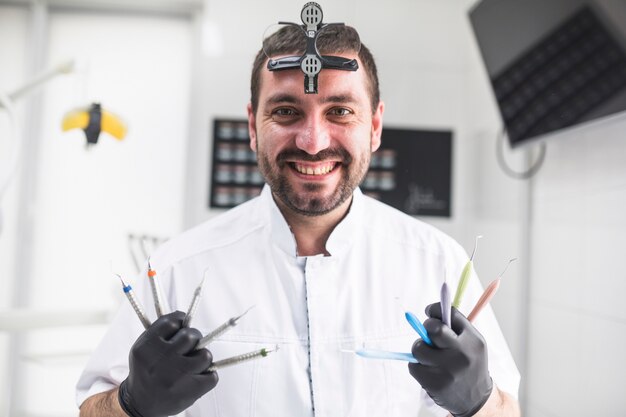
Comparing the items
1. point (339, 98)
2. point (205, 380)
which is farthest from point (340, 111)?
point (205, 380)

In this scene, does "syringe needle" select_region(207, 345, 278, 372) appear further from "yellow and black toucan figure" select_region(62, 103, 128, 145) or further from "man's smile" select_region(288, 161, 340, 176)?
"yellow and black toucan figure" select_region(62, 103, 128, 145)

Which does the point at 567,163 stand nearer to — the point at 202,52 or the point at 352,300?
the point at 352,300

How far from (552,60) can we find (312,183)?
72 cm

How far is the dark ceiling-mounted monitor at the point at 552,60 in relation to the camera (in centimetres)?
102

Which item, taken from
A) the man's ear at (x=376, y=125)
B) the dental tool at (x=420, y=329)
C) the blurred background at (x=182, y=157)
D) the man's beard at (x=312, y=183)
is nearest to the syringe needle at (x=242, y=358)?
the dental tool at (x=420, y=329)

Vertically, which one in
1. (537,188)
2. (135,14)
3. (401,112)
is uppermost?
(135,14)

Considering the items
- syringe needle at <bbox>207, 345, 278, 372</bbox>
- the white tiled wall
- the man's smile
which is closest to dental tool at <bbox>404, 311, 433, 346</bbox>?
syringe needle at <bbox>207, 345, 278, 372</bbox>

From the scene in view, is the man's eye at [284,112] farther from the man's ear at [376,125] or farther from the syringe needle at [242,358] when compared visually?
the syringe needle at [242,358]

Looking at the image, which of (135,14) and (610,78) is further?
(135,14)

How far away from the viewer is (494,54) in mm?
1411

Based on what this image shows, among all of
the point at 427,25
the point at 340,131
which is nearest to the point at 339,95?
the point at 340,131

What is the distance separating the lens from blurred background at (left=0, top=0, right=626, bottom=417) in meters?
1.28

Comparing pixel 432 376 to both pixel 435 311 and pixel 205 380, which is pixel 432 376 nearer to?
pixel 435 311

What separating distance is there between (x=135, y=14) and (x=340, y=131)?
1.67 meters
